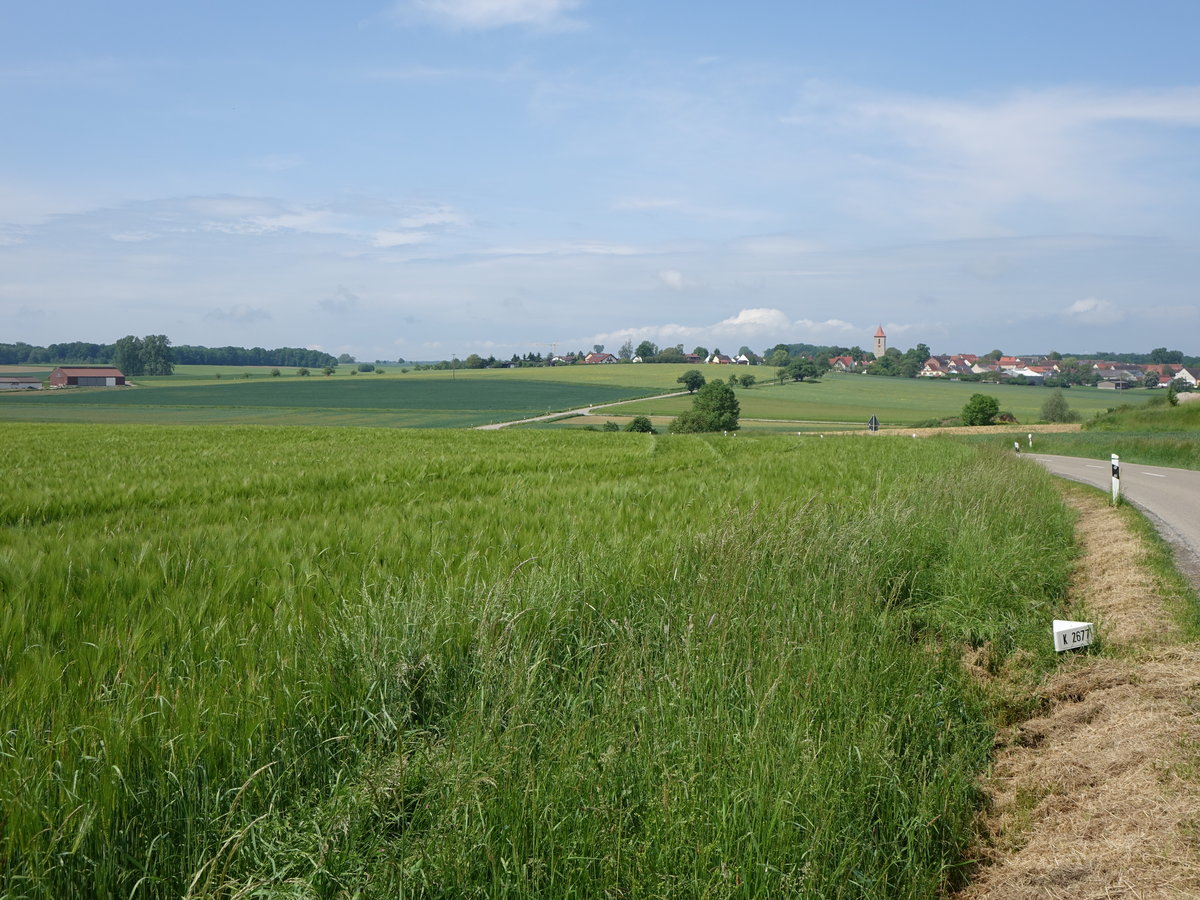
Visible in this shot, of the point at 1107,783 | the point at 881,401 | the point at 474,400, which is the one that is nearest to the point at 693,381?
the point at 881,401

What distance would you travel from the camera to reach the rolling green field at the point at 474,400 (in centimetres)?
7456

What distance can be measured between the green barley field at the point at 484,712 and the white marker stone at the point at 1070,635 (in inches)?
10.5

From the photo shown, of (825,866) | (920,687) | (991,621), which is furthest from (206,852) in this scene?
(991,621)

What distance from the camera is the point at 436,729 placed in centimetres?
392

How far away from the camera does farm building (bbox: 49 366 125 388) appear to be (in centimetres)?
10412

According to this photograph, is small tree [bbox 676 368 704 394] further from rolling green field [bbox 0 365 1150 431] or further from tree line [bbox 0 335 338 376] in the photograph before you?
tree line [bbox 0 335 338 376]

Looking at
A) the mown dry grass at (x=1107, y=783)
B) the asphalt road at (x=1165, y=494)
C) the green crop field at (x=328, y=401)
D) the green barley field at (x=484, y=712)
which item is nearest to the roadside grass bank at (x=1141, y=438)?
the asphalt road at (x=1165, y=494)

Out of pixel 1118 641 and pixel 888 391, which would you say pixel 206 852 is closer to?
pixel 1118 641

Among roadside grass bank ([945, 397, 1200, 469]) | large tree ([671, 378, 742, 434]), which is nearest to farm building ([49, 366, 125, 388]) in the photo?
large tree ([671, 378, 742, 434])

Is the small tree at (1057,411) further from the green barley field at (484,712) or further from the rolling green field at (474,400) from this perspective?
the green barley field at (484,712)

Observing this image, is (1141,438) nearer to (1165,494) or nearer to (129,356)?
(1165,494)

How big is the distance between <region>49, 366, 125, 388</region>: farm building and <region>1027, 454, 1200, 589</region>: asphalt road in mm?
116251

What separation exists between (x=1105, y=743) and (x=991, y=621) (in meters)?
2.29

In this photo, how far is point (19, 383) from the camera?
109 meters
